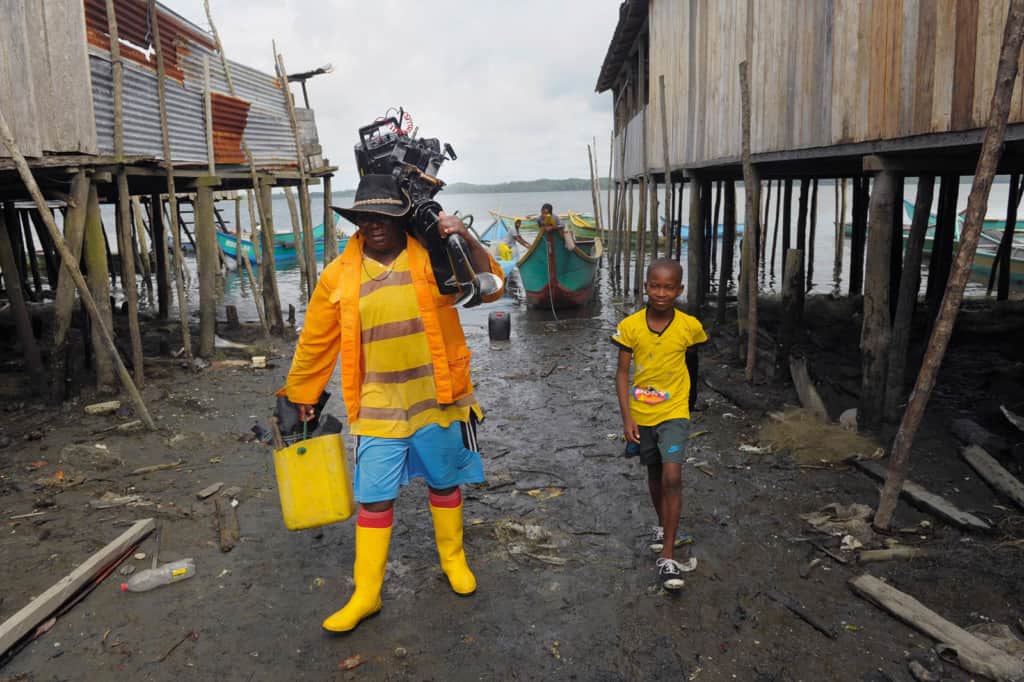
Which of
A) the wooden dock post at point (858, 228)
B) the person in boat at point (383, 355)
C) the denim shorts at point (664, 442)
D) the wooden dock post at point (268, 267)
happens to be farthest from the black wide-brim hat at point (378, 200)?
the wooden dock post at point (858, 228)

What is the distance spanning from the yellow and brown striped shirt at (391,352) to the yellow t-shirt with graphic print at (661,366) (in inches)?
41.6

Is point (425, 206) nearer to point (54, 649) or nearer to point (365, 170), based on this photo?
point (365, 170)

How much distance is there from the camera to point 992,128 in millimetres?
3459

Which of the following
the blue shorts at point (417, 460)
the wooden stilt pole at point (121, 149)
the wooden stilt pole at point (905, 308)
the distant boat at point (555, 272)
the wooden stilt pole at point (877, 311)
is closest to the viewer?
the blue shorts at point (417, 460)

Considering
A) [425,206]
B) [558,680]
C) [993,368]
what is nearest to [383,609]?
[558,680]

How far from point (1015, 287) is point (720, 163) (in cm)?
1123

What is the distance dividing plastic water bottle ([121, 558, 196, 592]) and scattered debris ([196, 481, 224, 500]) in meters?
1.04

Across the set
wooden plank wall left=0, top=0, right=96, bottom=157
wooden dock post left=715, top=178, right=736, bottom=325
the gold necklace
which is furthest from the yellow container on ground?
wooden dock post left=715, top=178, right=736, bottom=325

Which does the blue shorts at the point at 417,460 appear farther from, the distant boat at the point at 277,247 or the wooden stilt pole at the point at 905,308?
the distant boat at the point at 277,247

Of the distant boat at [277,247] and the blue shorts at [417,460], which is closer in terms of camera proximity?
the blue shorts at [417,460]

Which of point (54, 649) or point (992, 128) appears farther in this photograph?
point (992, 128)

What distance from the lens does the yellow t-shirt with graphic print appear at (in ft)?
12.0

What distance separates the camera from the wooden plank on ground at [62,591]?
318cm

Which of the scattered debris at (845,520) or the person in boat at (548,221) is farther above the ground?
the person in boat at (548,221)
